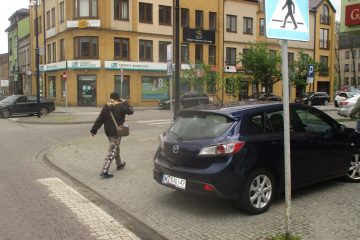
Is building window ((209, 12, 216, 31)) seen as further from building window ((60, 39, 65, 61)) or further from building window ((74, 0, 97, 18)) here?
building window ((60, 39, 65, 61))

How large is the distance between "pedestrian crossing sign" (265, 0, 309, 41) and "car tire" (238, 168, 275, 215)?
1981 mm

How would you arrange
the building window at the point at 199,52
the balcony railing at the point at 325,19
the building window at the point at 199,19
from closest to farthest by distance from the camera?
the building window at the point at 199,19 < the building window at the point at 199,52 < the balcony railing at the point at 325,19

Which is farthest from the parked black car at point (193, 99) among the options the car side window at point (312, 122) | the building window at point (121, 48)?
the car side window at point (312, 122)

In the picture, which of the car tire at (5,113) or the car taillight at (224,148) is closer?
the car taillight at (224,148)

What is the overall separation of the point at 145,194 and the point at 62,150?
6.00 meters

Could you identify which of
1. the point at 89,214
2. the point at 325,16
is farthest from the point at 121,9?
the point at 89,214

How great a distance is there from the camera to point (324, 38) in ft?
199

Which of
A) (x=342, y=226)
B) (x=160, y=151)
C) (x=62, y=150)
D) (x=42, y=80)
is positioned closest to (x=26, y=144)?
(x=62, y=150)

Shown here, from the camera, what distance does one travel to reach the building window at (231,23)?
49.2 meters

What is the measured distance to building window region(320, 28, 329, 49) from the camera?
60.2 meters

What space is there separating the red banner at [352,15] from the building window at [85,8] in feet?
106

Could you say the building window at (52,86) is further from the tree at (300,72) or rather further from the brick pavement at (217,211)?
the brick pavement at (217,211)

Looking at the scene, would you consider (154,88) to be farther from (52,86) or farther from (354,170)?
(354,170)

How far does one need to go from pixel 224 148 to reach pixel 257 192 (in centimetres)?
81
